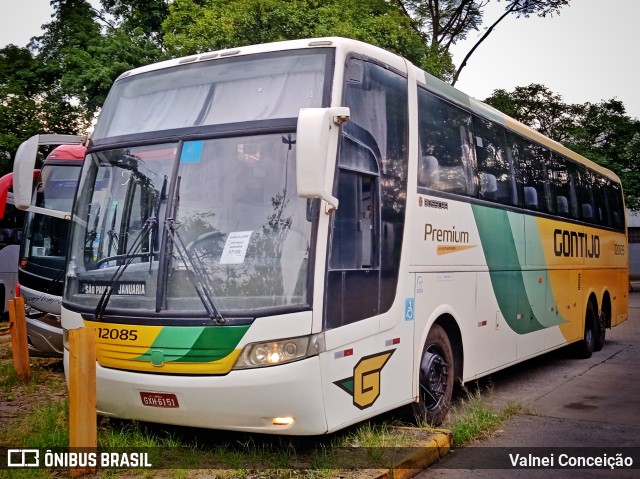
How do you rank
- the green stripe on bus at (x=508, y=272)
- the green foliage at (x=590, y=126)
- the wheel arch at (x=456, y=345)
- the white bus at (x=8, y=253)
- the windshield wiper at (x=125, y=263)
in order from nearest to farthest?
1. the windshield wiper at (x=125, y=263)
2. the wheel arch at (x=456, y=345)
3. the green stripe on bus at (x=508, y=272)
4. the white bus at (x=8, y=253)
5. the green foliage at (x=590, y=126)

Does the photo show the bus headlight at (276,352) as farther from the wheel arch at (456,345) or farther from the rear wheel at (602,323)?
the rear wheel at (602,323)

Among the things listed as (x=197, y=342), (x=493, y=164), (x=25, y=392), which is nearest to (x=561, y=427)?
(x=493, y=164)

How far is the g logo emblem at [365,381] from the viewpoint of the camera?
5855mm

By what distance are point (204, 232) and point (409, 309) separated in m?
2.09

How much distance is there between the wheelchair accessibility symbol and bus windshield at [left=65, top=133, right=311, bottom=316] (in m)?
1.52

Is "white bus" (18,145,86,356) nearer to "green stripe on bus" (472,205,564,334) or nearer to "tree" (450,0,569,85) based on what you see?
"green stripe on bus" (472,205,564,334)

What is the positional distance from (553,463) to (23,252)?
807 centimetres

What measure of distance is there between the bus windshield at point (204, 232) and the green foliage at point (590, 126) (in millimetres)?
33475

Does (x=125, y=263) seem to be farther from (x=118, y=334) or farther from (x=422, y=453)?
(x=422, y=453)

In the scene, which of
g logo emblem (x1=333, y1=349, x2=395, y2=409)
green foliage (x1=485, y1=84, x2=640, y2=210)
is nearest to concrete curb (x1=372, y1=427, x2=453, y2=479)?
g logo emblem (x1=333, y1=349, x2=395, y2=409)

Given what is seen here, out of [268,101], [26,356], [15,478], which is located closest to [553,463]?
[268,101]

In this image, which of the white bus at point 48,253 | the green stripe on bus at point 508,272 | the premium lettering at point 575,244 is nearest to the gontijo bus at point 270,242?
the green stripe on bus at point 508,272

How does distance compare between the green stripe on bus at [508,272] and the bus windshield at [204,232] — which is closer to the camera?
the bus windshield at [204,232]

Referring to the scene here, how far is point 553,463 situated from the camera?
631 cm
